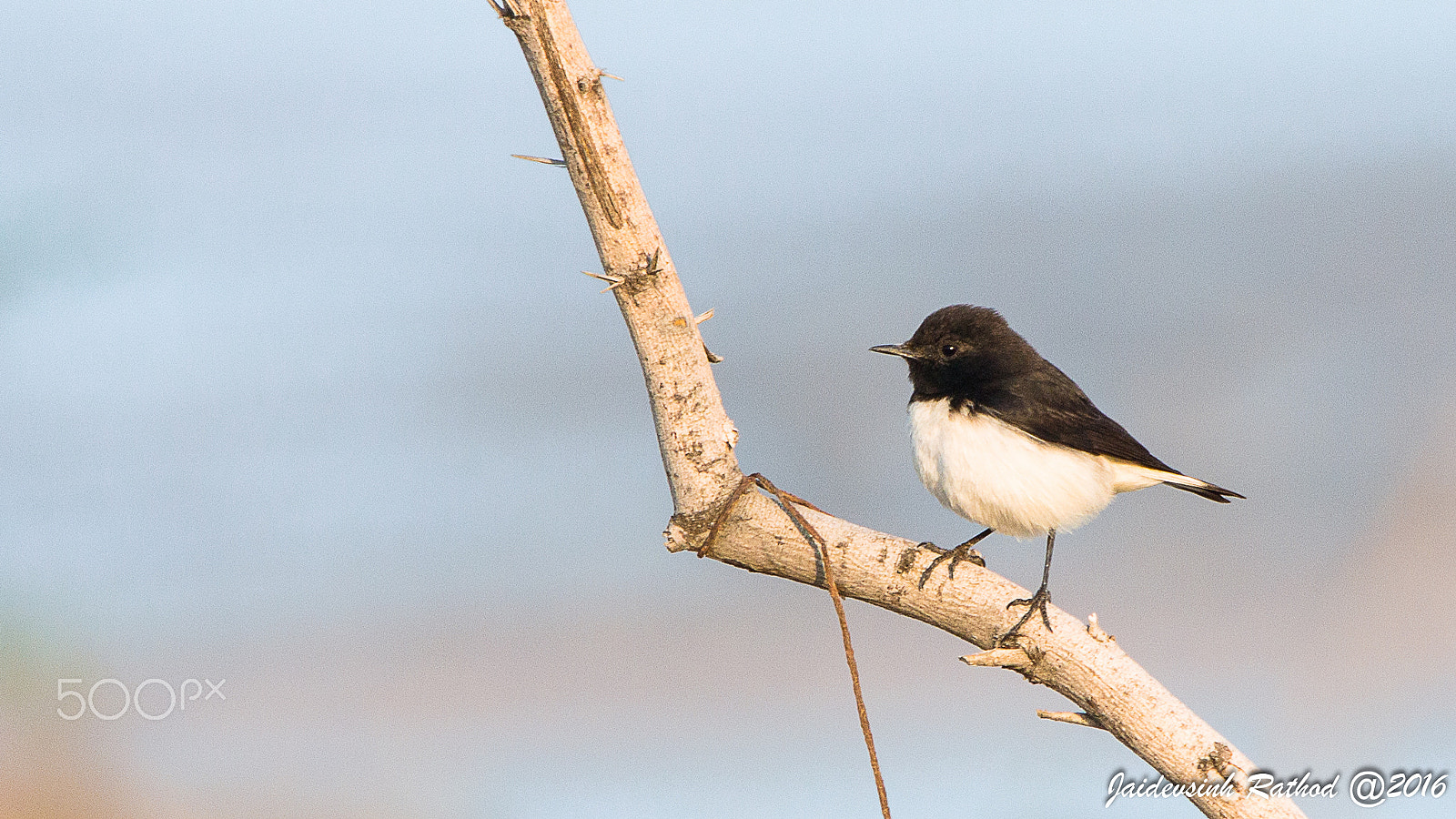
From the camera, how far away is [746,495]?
2.65m

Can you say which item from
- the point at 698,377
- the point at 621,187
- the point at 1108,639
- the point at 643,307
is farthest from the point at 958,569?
the point at 621,187

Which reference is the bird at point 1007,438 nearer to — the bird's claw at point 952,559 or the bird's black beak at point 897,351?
the bird's black beak at point 897,351

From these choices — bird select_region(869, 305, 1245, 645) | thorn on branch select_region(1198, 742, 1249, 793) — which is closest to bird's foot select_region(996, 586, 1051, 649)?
bird select_region(869, 305, 1245, 645)

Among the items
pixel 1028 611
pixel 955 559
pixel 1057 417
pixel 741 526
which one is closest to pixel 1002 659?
pixel 1028 611

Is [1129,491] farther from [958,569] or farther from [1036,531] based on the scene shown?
[958,569]

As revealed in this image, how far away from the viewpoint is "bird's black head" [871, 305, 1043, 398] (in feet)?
11.1

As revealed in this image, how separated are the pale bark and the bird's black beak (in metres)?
0.86

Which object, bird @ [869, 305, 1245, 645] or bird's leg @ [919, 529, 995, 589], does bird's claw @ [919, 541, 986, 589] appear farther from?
bird @ [869, 305, 1245, 645]

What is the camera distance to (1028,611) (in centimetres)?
262

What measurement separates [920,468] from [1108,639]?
0.83 meters

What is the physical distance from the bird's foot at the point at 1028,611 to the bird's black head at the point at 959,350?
87 cm

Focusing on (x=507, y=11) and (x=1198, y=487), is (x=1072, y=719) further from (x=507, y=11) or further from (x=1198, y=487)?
(x=507, y=11)

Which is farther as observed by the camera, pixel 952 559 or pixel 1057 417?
pixel 1057 417

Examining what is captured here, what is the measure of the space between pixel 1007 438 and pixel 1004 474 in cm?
12
